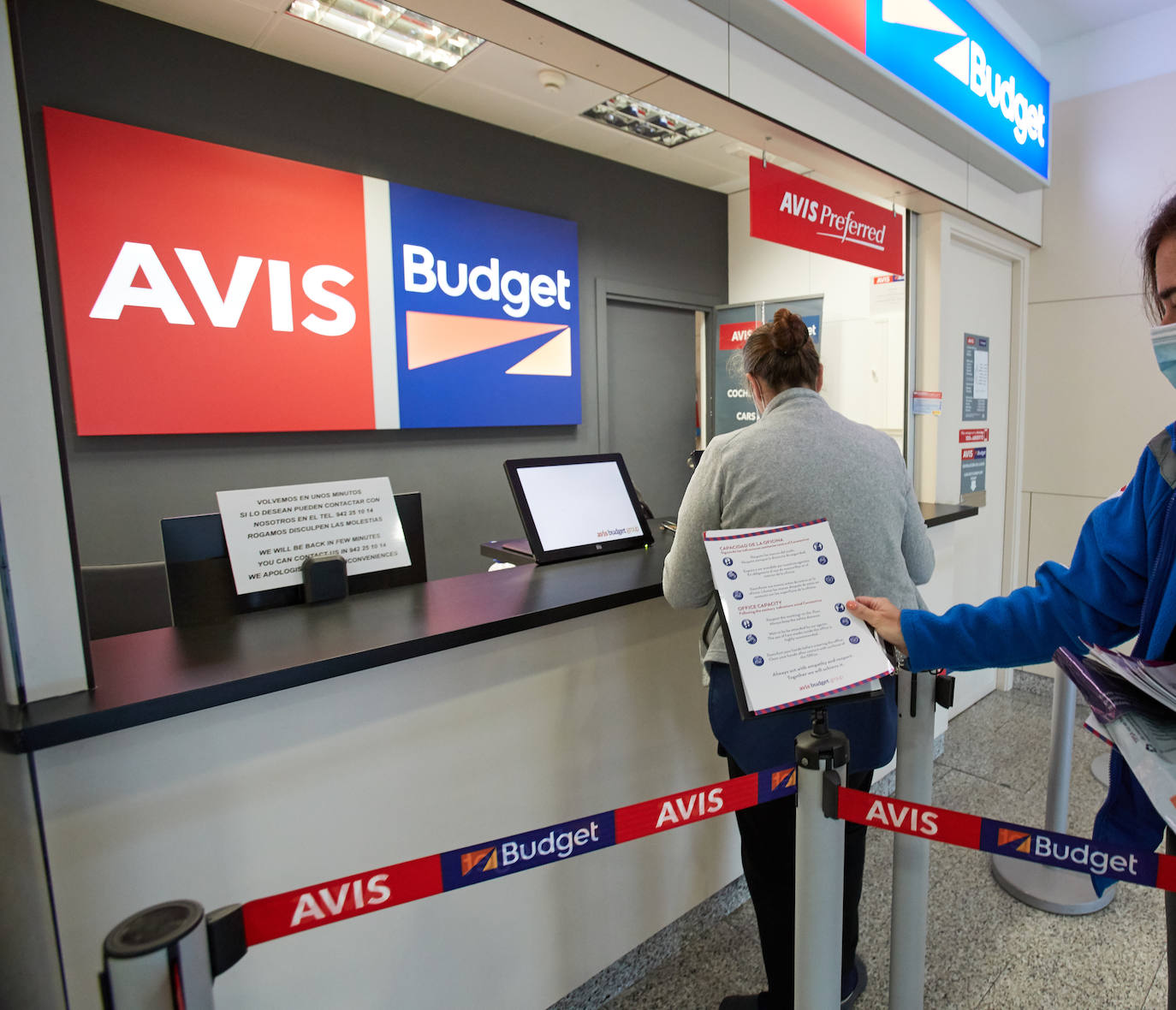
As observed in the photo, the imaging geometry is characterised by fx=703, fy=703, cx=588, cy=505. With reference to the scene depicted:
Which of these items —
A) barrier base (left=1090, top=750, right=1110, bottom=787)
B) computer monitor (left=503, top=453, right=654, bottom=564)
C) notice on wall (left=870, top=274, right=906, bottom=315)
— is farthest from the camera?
notice on wall (left=870, top=274, right=906, bottom=315)

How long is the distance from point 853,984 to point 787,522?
1156 mm

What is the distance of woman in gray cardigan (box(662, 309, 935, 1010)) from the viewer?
1298 millimetres

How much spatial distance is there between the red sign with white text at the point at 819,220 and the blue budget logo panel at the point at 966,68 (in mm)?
359

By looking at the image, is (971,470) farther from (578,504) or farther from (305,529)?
(305,529)

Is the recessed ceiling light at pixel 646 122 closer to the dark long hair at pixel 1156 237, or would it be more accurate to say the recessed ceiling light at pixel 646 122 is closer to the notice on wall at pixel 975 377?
the notice on wall at pixel 975 377

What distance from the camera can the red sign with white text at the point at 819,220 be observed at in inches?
78.7

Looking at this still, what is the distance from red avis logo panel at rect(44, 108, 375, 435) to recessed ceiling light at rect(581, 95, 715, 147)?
52.8 inches

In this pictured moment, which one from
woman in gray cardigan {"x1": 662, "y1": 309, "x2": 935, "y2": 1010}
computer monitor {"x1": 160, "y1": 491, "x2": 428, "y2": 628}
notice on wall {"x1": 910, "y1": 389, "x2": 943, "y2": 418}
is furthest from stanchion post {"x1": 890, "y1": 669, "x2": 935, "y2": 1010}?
notice on wall {"x1": 910, "y1": 389, "x2": 943, "y2": 418}

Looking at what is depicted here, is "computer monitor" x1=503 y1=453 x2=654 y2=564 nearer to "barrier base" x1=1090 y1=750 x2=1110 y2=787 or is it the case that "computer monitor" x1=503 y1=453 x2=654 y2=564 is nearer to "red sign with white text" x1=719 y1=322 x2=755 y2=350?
"barrier base" x1=1090 y1=750 x2=1110 y2=787

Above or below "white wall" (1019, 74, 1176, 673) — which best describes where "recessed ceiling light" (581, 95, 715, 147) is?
above

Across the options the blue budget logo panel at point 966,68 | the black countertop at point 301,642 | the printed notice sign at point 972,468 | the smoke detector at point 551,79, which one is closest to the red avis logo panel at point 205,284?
the smoke detector at point 551,79

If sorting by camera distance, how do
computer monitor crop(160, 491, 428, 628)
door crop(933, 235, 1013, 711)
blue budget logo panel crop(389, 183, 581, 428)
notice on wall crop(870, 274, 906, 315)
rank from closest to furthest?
computer monitor crop(160, 491, 428, 628), door crop(933, 235, 1013, 711), blue budget logo panel crop(389, 183, 581, 428), notice on wall crop(870, 274, 906, 315)

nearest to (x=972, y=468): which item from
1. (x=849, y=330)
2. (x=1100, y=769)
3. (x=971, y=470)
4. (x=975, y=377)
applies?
(x=971, y=470)

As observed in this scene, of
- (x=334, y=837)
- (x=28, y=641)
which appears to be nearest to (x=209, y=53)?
(x=28, y=641)
